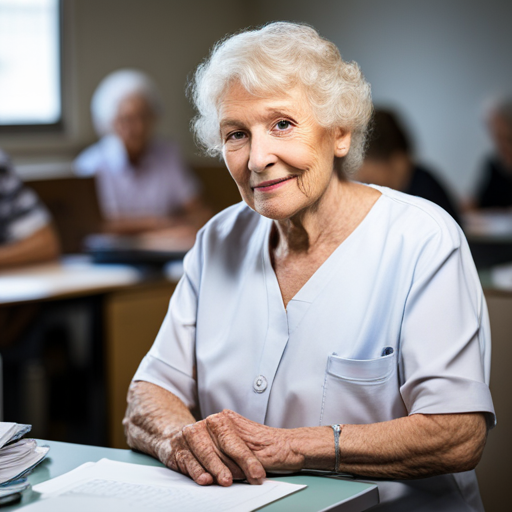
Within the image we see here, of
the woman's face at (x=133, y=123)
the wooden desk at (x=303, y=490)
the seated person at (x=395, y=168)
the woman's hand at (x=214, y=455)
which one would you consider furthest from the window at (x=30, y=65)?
the woman's hand at (x=214, y=455)

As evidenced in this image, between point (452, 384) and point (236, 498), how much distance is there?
1.19ft

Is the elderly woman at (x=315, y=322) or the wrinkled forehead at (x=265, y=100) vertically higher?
the wrinkled forehead at (x=265, y=100)

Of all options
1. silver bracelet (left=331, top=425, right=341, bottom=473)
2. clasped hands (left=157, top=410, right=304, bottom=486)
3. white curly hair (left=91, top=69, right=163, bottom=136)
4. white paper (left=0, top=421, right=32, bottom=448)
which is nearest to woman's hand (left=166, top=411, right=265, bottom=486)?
clasped hands (left=157, top=410, right=304, bottom=486)

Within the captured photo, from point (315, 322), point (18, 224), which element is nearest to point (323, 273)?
point (315, 322)

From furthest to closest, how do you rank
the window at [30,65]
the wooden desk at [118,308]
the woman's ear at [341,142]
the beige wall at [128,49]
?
the beige wall at [128,49] < the window at [30,65] < the wooden desk at [118,308] < the woman's ear at [341,142]

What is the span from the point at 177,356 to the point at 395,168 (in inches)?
58.7

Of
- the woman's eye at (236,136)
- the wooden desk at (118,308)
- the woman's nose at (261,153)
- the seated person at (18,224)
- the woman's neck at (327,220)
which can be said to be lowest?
the wooden desk at (118,308)

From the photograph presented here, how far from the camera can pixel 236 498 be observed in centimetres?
112

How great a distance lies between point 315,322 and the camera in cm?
139

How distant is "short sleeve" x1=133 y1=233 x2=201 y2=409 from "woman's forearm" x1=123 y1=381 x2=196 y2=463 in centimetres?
2

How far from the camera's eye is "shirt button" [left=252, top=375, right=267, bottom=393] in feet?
4.61

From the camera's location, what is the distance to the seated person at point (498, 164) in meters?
5.32

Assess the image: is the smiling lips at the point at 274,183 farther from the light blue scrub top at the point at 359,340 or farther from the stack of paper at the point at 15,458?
the stack of paper at the point at 15,458

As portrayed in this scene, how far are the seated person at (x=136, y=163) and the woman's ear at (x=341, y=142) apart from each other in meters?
3.25
